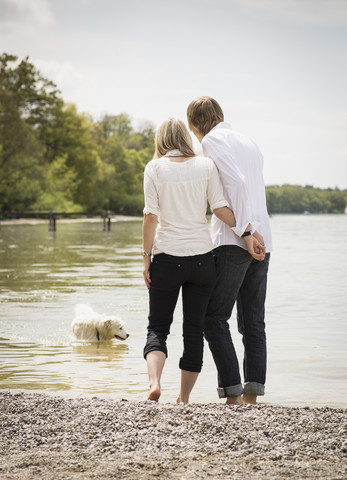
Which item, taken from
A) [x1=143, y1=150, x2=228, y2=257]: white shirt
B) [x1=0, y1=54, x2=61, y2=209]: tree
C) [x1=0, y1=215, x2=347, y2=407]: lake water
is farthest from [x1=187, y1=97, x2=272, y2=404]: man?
[x1=0, y1=54, x2=61, y2=209]: tree

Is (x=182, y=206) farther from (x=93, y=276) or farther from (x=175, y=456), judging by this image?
(x=93, y=276)

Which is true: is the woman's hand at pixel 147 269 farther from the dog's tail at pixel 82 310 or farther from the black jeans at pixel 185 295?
the dog's tail at pixel 82 310

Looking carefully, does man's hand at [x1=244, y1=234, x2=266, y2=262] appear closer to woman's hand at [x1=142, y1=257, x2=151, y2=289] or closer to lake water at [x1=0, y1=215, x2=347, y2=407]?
woman's hand at [x1=142, y1=257, x2=151, y2=289]

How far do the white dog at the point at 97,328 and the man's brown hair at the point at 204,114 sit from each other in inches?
151

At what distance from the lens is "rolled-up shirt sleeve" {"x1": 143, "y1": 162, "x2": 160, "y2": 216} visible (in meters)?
4.49

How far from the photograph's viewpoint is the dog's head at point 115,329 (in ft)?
26.8

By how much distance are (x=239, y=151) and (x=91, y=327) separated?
4.21 metres

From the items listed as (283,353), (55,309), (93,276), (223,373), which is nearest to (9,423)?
(223,373)

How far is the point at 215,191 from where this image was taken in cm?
453

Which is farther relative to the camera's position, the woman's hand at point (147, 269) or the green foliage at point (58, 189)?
the green foliage at point (58, 189)

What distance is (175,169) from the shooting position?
177 inches

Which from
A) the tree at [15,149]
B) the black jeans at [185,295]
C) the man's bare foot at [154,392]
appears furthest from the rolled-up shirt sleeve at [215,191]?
the tree at [15,149]

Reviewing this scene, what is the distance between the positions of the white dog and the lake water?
0.13 meters

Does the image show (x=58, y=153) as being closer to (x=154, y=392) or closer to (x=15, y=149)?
(x=15, y=149)
